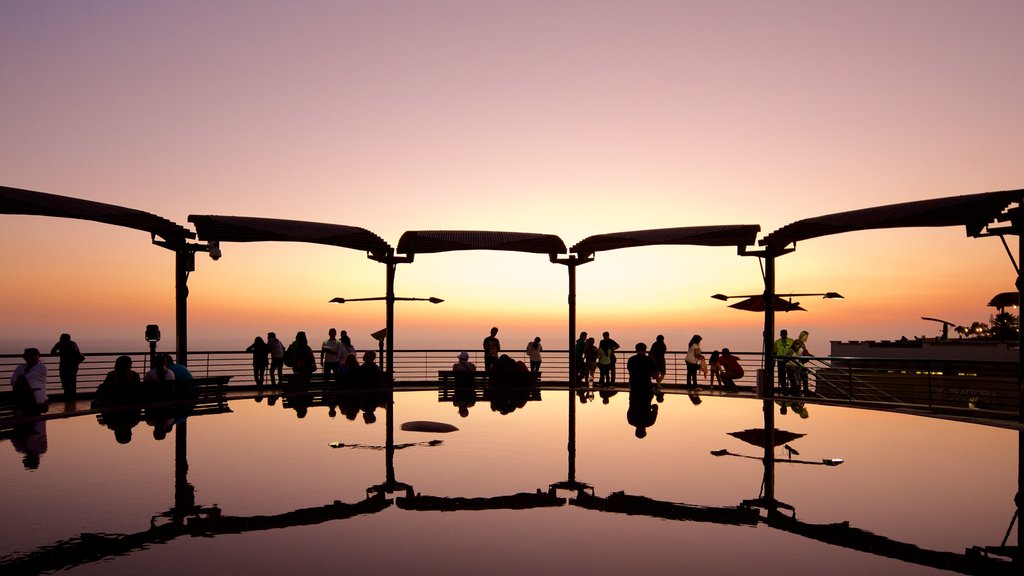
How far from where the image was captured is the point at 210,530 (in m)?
6.13

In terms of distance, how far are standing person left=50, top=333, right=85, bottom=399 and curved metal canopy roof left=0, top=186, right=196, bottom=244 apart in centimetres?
301

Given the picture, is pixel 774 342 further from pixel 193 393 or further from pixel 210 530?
pixel 210 530

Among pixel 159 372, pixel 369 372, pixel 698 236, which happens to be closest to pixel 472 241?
pixel 369 372

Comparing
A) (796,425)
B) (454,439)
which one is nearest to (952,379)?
(796,425)

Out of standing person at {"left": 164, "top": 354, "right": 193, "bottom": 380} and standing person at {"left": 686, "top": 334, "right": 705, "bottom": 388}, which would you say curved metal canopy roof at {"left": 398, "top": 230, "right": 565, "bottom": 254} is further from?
standing person at {"left": 164, "top": 354, "right": 193, "bottom": 380}

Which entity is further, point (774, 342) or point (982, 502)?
point (774, 342)

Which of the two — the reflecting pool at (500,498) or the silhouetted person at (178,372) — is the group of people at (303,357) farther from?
the reflecting pool at (500,498)

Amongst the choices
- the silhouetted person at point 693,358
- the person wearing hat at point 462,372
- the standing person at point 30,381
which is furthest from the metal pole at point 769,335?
the standing person at point 30,381

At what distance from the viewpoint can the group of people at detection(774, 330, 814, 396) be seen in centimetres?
1756

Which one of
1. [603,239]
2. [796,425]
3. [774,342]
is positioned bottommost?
[796,425]

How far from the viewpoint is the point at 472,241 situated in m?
17.4

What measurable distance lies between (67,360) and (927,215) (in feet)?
55.4

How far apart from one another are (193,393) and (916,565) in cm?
1377

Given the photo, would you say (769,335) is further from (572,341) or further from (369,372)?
(369,372)
